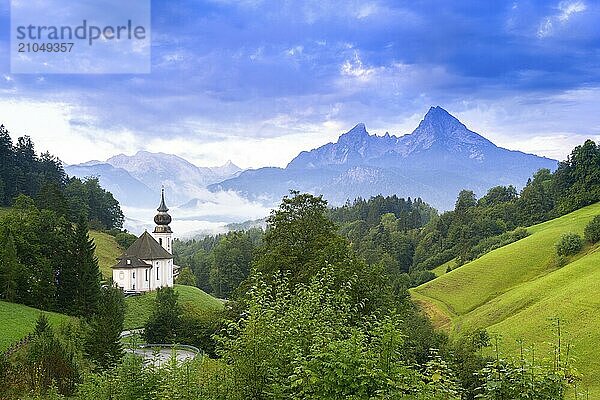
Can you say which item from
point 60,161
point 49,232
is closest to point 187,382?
point 49,232

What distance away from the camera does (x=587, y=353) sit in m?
31.7

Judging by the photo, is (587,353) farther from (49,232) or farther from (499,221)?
(499,221)

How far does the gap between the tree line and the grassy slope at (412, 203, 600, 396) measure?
5264 cm

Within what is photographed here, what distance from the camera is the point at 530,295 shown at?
153 ft

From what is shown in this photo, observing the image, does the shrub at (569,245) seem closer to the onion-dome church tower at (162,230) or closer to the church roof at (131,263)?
the church roof at (131,263)

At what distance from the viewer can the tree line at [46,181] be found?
272ft

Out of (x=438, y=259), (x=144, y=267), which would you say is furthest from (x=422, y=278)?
(x=144, y=267)

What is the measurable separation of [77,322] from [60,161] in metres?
75.2

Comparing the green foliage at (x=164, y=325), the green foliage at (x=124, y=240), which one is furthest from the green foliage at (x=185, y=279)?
the green foliage at (x=164, y=325)

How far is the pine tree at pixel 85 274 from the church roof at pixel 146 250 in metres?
18.7

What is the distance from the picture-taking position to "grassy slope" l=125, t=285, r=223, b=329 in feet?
148

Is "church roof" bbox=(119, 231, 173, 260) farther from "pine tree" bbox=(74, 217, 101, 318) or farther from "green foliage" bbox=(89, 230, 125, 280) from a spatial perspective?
"pine tree" bbox=(74, 217, 101, 318)

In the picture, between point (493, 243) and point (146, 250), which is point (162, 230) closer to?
point (146, 250)

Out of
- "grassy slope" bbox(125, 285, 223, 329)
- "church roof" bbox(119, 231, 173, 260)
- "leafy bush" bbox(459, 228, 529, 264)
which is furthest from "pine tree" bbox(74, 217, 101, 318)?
"leafy bush" bbox(459, 228, 529, 264)
